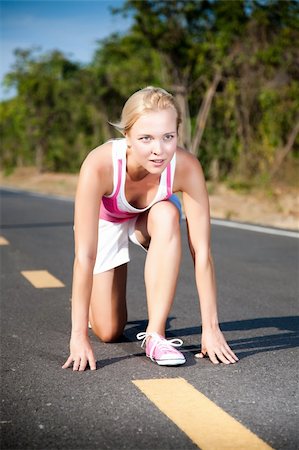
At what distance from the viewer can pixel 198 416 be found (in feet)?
11.9

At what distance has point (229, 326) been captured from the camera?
5.71 m

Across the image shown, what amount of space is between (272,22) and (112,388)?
2235cm

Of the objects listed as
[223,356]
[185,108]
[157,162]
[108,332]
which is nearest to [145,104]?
[157,162]

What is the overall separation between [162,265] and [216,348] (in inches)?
19.6

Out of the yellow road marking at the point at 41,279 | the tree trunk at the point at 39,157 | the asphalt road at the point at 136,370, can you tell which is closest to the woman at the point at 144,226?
the asphalt road at the point at 136,370

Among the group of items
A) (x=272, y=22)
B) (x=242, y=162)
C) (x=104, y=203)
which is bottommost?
(x=242, y=162)

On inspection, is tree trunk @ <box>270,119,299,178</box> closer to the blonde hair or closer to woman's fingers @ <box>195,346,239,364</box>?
woman's fingers @ <box>195,346,239,364</box>

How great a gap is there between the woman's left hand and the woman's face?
2.84ft

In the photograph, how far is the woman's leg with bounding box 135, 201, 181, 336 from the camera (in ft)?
15.5

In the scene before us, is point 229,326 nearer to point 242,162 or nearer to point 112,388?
point 112,388

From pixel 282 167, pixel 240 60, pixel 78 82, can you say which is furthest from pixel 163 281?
pixel 78 82

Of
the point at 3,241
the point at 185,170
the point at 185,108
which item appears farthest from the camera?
the point at 185,108

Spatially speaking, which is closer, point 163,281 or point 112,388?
point 112,388

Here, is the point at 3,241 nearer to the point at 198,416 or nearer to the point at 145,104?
the point at 145,104
